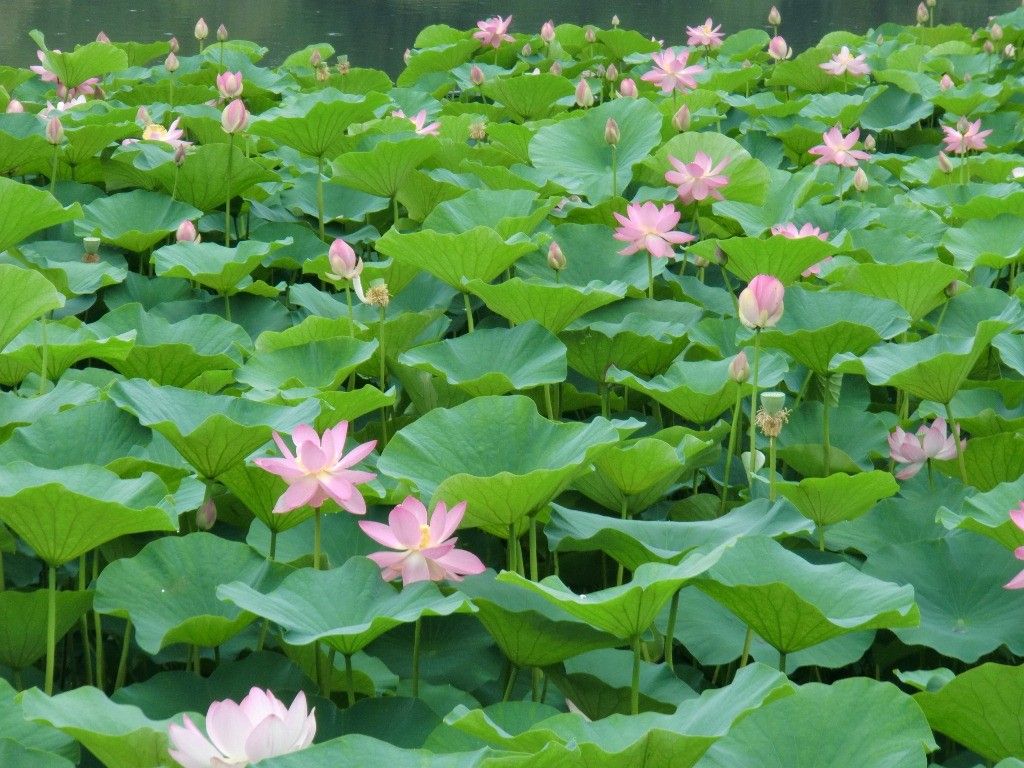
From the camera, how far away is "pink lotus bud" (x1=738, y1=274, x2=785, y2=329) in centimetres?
148

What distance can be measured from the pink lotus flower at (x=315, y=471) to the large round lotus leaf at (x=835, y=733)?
429mm

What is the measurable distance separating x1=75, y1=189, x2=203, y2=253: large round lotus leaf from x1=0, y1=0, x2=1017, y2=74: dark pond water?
14.4ft

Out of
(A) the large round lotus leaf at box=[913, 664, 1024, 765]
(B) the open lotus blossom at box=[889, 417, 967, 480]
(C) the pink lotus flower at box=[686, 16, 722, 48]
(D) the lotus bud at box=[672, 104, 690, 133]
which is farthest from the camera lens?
(C) the pink lotus flower at box=[686, 16, 722, 48]

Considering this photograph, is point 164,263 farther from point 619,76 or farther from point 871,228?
point 619,76

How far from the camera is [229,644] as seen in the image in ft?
4.06

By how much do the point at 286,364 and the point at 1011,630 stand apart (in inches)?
35.3

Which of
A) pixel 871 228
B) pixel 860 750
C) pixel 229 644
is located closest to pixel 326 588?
pixel 229 644

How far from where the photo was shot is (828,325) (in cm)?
172

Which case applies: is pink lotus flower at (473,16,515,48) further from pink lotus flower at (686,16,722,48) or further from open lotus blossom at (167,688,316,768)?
open lotus blossom at (167,688,316,768)

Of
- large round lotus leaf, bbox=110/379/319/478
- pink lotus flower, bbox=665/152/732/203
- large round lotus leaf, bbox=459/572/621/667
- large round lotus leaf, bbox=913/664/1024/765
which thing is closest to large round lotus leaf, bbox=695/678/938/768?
large round lotus leaf, bbox=913/664/1024/765

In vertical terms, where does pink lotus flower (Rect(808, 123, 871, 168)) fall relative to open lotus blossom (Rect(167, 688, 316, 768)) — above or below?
above

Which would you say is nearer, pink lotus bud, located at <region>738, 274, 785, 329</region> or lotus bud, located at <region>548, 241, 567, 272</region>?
pink lotus bud, located at <region>738, 274, 785, 329</region>

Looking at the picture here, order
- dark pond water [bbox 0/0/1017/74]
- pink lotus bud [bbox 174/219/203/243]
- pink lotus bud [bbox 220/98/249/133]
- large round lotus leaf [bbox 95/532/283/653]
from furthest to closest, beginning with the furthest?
dark pond water [bbox 0/0/1017/74] → pink lotus bud [bbox 220/98/249/133] → pink lotus bud [bbox 174/219/203/243] → large round lotus leaf [bbox 95/532/283/653]

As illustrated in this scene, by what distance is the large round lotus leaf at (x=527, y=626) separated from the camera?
3.64 feet
